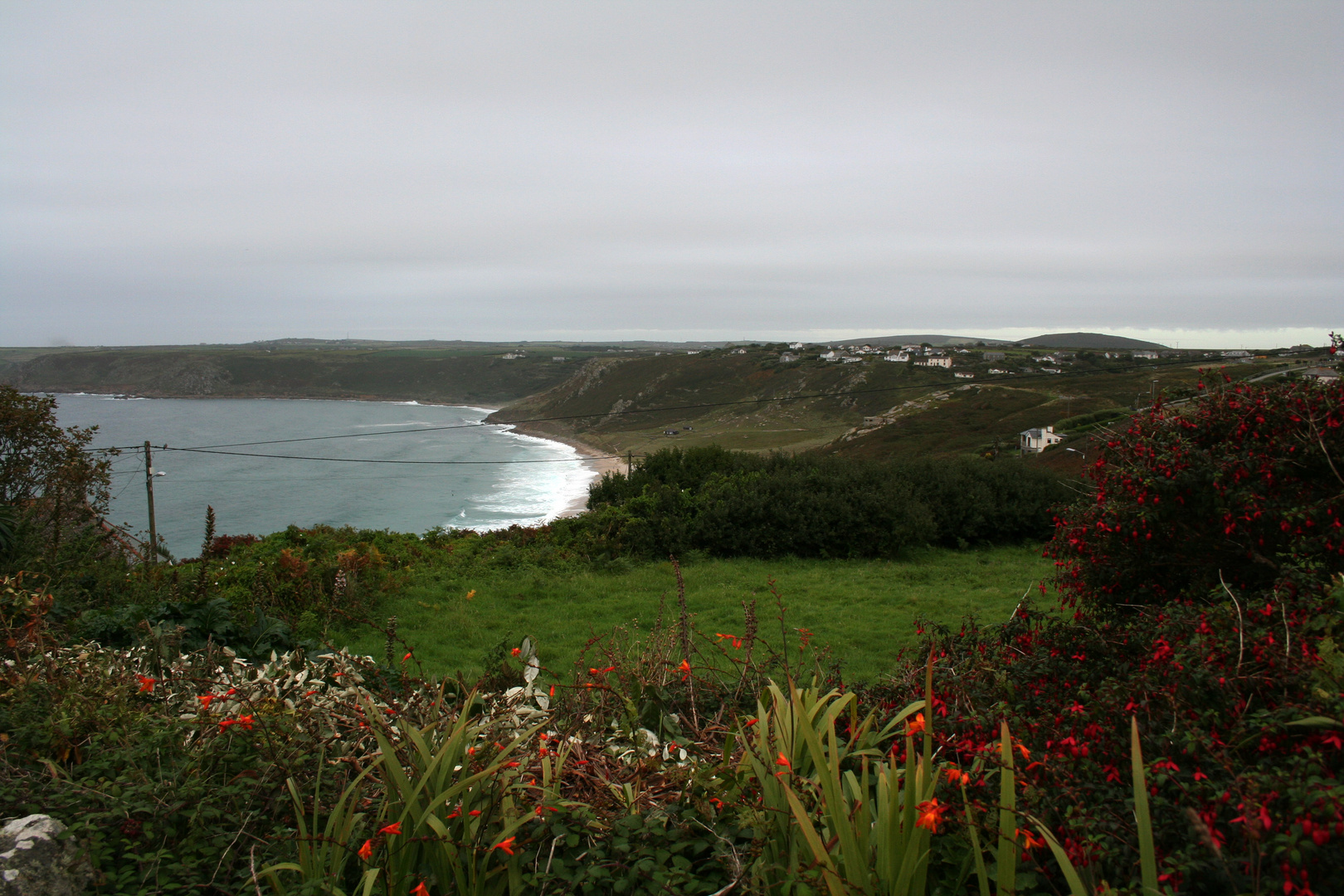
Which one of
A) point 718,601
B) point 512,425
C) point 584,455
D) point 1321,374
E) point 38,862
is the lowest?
point 584,455

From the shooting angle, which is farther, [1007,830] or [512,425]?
[512,425]

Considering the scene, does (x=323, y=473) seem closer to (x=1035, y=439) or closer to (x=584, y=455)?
(x=584, y=455)

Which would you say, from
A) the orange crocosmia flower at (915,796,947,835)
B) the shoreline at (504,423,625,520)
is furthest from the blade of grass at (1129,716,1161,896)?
the shoreline at (504,423,625,520)

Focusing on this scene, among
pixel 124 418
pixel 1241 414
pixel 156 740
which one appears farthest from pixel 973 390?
pixel 124 418

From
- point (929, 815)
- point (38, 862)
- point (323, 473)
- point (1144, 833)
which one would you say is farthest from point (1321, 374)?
point (323, 473)

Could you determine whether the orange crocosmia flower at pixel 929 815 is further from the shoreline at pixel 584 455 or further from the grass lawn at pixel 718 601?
the shoreline at pixel 584 455

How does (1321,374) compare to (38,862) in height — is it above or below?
above
